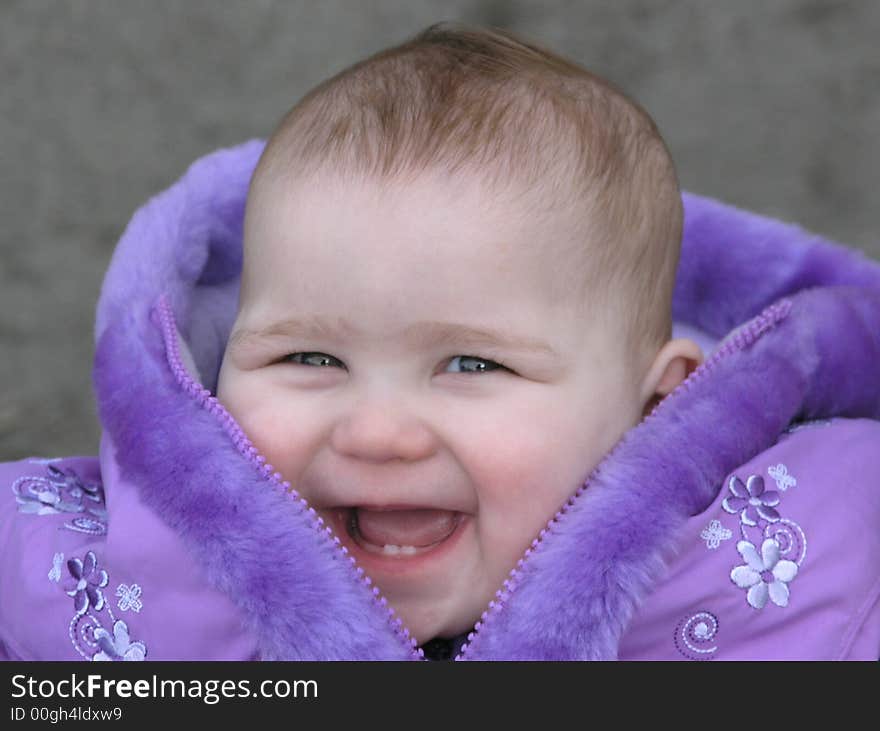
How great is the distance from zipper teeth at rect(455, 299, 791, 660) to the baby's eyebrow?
0.14 m

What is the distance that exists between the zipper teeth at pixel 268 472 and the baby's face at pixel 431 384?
24mm

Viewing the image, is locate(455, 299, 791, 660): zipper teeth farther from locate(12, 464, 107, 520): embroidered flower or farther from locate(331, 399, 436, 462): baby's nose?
locate(12, 464, 107, 520): embroidered flower

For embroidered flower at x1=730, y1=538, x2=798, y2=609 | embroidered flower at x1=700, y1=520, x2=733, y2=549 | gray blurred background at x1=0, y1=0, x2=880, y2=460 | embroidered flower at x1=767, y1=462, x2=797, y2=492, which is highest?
embroidered flower at x1=767, y1=462, x2=797, y2=492

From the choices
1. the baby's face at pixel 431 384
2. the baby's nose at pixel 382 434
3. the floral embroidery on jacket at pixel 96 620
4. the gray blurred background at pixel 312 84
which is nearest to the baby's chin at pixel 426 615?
the baby's face at pixel 431 384

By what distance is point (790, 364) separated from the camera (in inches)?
58.7

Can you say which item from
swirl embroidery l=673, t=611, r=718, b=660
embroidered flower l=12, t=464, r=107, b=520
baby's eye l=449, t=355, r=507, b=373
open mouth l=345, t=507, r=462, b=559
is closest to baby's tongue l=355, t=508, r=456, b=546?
open mouth l=345, t=507, r=462, b=559

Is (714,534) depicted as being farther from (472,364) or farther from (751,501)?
(472,364)

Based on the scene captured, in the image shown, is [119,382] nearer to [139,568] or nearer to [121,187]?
[139,568]

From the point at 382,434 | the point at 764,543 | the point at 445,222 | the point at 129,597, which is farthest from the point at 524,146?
the point at 129,597

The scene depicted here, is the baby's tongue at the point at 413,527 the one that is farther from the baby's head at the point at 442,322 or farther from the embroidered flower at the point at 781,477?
the embroidered flower at the point at 781,477

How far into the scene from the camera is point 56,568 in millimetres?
1417

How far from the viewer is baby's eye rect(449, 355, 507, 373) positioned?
1396mm

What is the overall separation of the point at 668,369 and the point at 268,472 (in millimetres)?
454

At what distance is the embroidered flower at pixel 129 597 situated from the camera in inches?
53.2
